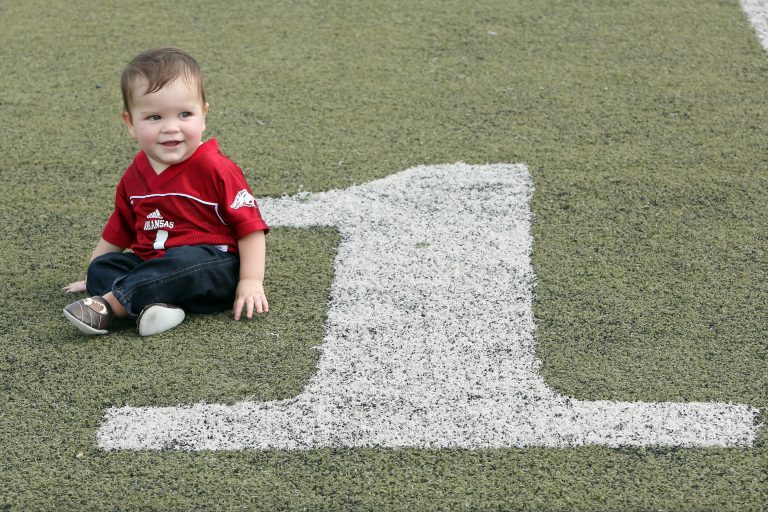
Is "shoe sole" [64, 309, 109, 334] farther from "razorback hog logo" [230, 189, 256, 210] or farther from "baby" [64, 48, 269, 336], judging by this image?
"razorback hog logo" [230, 189, 256, 210]

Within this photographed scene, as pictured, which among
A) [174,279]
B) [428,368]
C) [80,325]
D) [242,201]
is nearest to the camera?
[428,368]

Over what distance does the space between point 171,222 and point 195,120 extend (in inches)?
12.9

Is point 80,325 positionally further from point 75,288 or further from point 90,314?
point 75,288

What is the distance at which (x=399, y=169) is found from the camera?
4086 millimetres

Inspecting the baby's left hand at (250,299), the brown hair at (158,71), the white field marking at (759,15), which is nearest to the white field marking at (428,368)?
the baby's left hand at (250,299)

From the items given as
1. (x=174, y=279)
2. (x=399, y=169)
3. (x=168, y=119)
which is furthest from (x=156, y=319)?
(x=399, y=169)

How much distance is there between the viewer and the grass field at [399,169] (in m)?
2.53


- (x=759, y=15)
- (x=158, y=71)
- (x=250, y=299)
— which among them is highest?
(x=158, y=71)

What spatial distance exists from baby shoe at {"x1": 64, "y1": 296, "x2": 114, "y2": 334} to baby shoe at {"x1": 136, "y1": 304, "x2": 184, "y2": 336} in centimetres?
10

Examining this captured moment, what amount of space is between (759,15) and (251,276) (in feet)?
10.9

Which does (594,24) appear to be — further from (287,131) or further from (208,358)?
(208,358)

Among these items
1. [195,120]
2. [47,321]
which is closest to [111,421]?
[47,321]

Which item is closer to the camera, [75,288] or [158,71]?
[158,71]

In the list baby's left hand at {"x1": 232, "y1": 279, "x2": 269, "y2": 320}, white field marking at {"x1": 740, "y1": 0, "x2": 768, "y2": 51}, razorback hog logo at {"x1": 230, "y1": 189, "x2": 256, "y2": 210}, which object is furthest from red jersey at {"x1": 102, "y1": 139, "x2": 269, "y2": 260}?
white field marking at {"x1": 740, "y1": 0, "x2": 768, "y2": 51}
